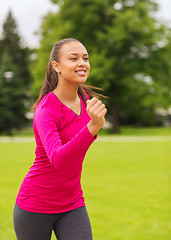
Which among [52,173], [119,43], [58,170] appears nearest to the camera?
[58,170]

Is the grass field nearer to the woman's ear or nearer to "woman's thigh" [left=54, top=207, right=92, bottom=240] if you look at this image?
"woman's thigh" [left=54, top=207, right=92, bottom=240]

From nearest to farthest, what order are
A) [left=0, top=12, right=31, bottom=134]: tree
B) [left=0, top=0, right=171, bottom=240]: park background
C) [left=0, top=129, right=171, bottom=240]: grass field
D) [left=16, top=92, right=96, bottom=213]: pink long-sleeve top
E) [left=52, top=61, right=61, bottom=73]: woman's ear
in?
[left=16, top=92, right=96, bottom=213]: pink long-sleeve top → [left=52, top=61, right=61, bottom=73]: woman's ear → [left=0, top=129, right=171, bottom=240]: grass field → [left=0, top=0, right=171, bottom=240]: park background → [left=0, top=12, right=31, bottom=134]: tree

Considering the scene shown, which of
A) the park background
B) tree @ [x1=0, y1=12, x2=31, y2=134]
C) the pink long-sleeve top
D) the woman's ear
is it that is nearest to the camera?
the pink long-sleeve top

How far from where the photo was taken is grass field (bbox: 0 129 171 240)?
5.57 m

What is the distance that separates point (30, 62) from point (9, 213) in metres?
42.6

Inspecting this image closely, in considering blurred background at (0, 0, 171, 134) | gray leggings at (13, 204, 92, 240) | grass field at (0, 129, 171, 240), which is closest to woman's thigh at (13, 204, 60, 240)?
gray leggings at (13, 204, 92, 240)

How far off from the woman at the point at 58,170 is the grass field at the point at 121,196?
299cm

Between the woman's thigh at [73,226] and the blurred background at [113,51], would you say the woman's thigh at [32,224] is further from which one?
the blurred background at [113,51]

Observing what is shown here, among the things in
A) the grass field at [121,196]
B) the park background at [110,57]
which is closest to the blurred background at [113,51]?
the park background at [110,57]

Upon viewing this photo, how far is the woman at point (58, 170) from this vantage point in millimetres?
2176

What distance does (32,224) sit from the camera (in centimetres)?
233

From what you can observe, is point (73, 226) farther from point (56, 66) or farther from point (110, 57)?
point (110, 57)

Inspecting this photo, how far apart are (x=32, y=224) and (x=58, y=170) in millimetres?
454

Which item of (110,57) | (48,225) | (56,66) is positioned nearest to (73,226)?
(48,225)
